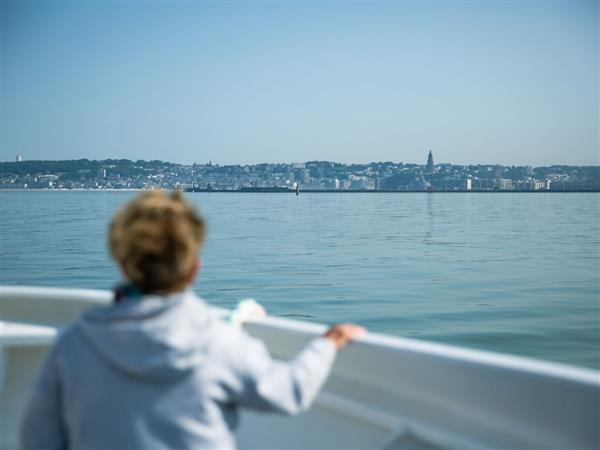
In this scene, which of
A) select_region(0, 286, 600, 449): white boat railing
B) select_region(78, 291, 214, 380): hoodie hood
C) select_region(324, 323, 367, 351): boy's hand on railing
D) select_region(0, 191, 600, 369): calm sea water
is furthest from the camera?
select_region(0, 191, 600, 369): calm sea water

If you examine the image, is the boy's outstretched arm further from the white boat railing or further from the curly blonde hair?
the white boat railing

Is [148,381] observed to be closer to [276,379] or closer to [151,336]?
[151,336]

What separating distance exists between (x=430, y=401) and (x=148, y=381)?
2.93 feet

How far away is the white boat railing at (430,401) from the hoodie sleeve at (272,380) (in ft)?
1.57

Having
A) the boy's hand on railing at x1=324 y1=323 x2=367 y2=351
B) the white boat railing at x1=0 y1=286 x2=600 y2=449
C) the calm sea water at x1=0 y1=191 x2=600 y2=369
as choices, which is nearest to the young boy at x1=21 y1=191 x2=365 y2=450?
the boy's hand on railing at x1=324 y1=323 x2=367 y2=351

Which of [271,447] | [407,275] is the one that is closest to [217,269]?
[407,275]

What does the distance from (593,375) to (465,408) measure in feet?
1.16

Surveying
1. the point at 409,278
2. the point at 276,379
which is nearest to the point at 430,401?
the point at 276,379

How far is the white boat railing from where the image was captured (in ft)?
5.50

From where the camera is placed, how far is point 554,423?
1685 mm

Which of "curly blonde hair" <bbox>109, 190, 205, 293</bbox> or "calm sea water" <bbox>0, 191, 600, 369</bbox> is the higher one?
"curly blonde hair" <bbox>109, 190, 205, 293</bbox>

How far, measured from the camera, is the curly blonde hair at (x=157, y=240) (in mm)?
1354

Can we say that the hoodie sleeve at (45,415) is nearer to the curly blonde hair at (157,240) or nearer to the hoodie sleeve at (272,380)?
the curly blonde hair at (157,240)

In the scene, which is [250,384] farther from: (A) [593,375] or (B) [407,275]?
(B) [407,275]
